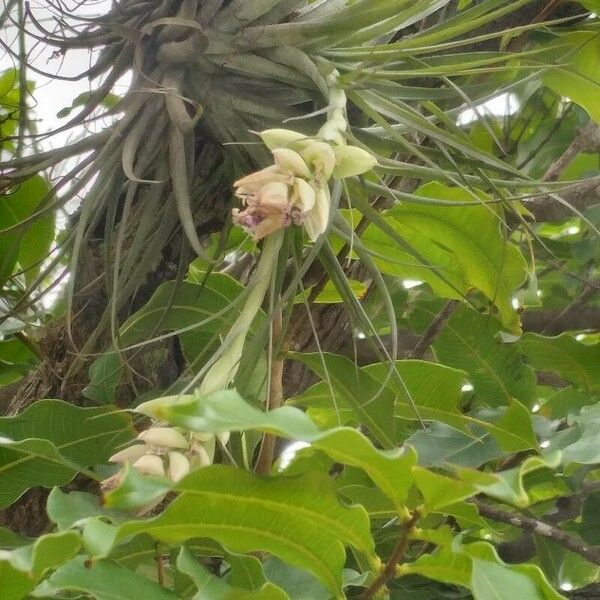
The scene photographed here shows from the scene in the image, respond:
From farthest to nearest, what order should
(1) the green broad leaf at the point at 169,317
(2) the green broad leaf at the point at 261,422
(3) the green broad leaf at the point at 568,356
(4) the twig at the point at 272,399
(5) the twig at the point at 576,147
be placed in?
(5) the twig at the point at 576,147 → (3) the green broad leaf at the point at 568,356 → (1) the green broad leaf at the point at 169,317 → (4) the twig at the point at 272,399 → (2) the green broad leaf at the point at 261,422

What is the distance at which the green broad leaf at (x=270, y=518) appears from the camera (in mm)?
344

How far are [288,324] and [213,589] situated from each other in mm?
171

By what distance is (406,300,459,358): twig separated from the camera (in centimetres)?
72

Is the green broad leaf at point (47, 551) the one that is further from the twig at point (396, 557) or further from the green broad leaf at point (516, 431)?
the green broad leaf at point (516, 431)

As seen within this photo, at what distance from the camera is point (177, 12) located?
1.72 feet

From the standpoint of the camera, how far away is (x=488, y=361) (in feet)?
2.32

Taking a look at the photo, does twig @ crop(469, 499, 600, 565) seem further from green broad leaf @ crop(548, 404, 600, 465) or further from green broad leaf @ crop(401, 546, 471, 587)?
green broad leaf @ crop(401, 546, 471, 587)

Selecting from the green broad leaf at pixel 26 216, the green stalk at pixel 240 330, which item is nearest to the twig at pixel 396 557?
the green stalk at pixel 240 330

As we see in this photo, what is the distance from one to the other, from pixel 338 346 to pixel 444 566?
1.15ft

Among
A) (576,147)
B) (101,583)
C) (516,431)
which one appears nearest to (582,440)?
(516,431)

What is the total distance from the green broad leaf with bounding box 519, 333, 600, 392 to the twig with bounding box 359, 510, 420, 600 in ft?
1.07

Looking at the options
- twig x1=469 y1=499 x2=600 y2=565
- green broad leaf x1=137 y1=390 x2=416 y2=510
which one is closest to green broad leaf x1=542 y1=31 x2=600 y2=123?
twig x1=469 y1=499 x2=600 y2=565

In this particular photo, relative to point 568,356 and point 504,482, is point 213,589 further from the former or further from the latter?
point 568,356

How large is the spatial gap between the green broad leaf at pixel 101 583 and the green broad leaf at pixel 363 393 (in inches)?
7.7
